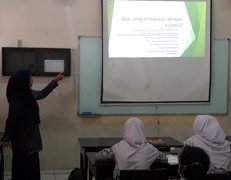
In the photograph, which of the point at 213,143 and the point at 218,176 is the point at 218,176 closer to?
the point at 218,176

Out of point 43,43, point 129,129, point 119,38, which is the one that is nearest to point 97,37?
point 119,38

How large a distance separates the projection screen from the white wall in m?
0.24

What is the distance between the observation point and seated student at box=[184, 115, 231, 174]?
3.19 metres

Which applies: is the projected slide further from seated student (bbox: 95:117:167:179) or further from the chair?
the chair

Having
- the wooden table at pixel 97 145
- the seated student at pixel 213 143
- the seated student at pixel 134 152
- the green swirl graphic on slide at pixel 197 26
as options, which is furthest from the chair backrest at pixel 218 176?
the green swirl graphic on slide at pixel 197 26

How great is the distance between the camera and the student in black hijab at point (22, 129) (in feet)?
13.5

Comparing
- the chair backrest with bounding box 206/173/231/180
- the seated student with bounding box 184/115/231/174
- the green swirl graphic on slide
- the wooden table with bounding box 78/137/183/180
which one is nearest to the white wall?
the green swirl graphic on slide

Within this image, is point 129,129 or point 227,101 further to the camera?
point 227,101

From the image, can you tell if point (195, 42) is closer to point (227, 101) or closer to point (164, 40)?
point (164, 40)

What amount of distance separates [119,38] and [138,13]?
0.41m

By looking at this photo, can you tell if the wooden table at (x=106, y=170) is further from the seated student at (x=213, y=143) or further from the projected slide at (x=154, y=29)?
the projected slide at (x=154, y=29)

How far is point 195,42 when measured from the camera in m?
5.82

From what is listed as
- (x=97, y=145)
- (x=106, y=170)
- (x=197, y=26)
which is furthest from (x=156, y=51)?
(x=106, y=170)

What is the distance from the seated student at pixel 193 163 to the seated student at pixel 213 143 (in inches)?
39.7
